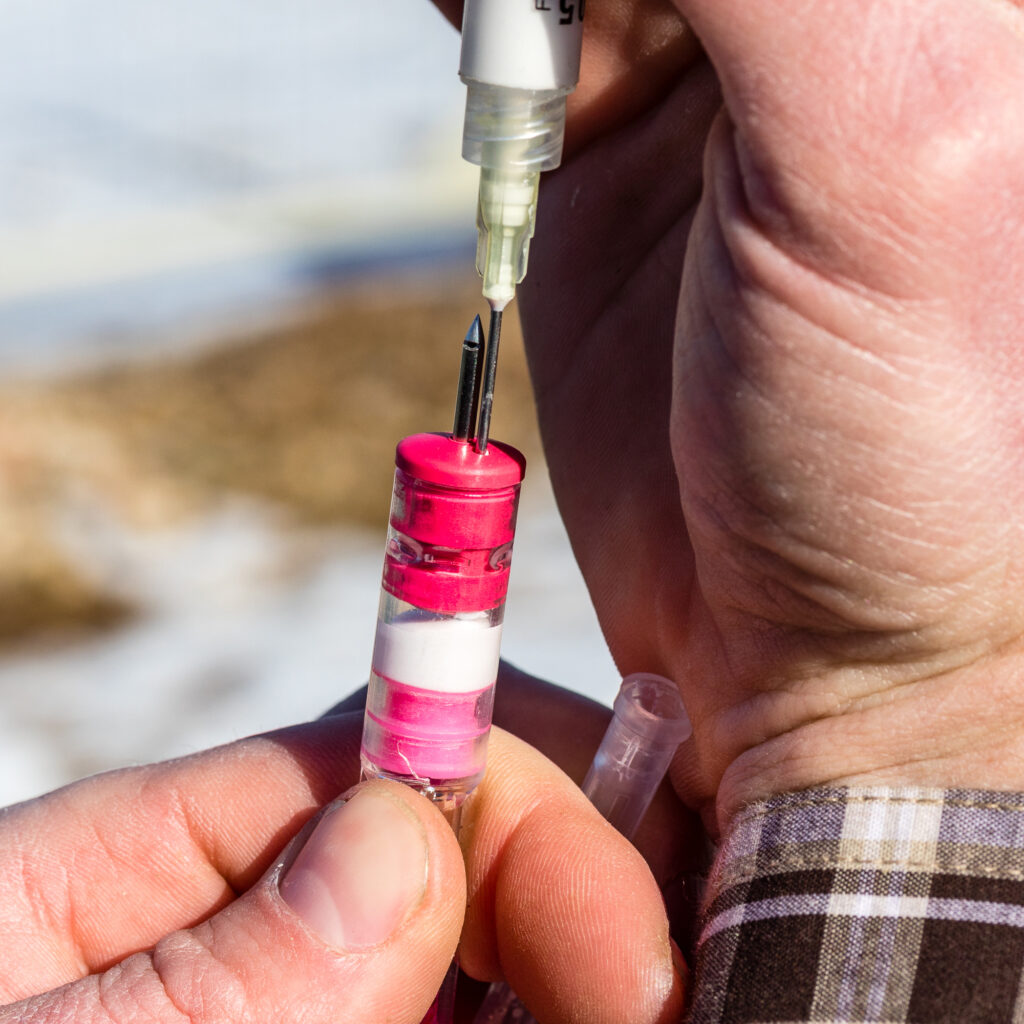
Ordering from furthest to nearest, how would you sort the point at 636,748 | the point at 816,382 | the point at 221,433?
the point at 221,433 < the point at 636,748 < the point at 816,382

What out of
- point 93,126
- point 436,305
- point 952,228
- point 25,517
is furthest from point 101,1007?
point 93,126

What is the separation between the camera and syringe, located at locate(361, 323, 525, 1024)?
1.58ft

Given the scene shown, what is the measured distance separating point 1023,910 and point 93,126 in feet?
6.03

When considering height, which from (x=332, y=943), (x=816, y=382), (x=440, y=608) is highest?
(x=816, y=382)

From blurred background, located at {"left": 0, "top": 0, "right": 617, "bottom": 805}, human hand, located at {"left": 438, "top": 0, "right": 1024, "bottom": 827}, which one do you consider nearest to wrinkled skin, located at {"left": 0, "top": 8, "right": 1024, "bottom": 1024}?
human hand, located at {"left": 438, "top": 0, "right": 1024, "bottom": 827}

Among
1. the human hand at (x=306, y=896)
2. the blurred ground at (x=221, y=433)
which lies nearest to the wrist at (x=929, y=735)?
the human hand at (x=306, y=896)

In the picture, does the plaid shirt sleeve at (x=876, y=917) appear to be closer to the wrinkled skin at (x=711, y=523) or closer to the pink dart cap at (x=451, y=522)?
the wrinkled skin at (x=711, y=523)

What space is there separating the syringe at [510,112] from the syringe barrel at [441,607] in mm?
24

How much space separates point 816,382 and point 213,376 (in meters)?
1.15

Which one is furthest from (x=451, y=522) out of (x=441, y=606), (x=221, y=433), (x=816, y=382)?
(x=221, y=433)

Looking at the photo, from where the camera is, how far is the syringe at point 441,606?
19.0 inches

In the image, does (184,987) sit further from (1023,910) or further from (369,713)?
(1023,910)

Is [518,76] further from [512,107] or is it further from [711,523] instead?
[711,523]

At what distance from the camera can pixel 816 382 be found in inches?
17.5
